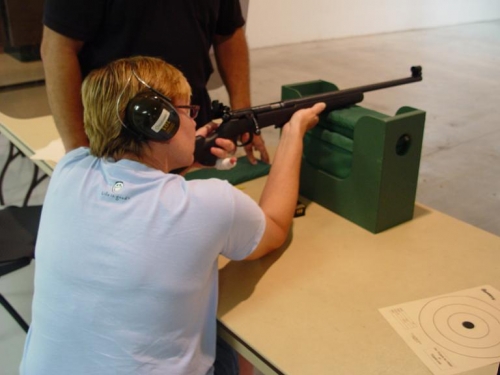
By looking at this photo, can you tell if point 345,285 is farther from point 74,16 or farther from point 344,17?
point 344,17

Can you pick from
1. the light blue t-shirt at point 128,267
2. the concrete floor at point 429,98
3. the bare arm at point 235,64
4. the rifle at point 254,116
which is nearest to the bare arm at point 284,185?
the rifle at point 254,116

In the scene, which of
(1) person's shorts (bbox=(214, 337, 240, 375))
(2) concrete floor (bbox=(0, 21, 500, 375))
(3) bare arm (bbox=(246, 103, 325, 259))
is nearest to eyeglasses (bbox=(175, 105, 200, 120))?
(3) bare arm (bbox=(246, 103, 325, 259))

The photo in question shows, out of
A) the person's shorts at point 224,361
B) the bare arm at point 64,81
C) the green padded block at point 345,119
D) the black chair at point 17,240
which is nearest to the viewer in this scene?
the person's shorts at point 224,361

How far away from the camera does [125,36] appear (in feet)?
4.65

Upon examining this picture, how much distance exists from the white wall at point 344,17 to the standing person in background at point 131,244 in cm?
504

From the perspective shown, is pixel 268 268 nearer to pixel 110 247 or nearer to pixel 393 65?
pixel 110 247

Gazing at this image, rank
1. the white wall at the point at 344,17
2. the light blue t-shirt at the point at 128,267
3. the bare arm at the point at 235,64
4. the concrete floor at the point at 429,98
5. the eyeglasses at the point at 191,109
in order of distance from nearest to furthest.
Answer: the light blue t-shirt at the point at 128,267
the eyeglasses at the point at 191,109
the bare arm at the point at 235,64
the concrete floor at the point at 429,98
the white wall at the point at 344,17

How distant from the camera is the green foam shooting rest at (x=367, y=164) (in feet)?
3.85

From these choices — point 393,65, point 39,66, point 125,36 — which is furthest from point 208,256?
point 393,65

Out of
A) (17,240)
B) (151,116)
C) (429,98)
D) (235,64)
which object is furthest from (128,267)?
(429,98)

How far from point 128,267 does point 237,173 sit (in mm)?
685

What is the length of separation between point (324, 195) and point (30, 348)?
744 mm

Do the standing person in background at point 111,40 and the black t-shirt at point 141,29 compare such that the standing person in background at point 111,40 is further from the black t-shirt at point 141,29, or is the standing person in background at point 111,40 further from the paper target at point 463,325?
the paper target at point 463,325

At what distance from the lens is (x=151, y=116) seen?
0.89 metres
